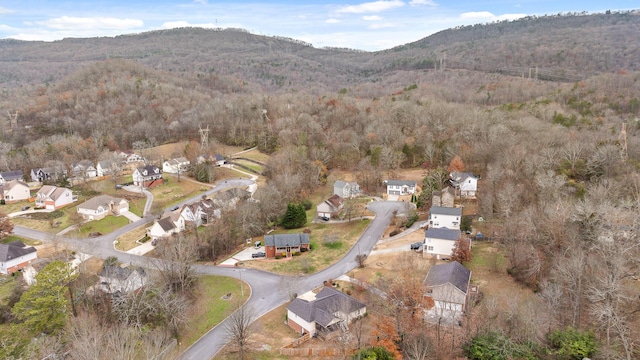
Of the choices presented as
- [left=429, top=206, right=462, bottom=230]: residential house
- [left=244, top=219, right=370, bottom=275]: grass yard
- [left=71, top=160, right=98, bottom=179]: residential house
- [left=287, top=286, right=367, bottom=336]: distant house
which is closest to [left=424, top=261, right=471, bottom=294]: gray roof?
[left=287, top=286, right=367, bottom=336]: distant house

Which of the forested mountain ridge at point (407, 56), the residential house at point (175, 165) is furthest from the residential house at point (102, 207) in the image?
the forested mountain ridge at point (407, 56)

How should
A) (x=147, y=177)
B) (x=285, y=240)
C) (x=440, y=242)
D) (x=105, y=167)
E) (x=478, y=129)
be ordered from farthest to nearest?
(x=105, y=167)
(x=147, y=177)
(x=478, y=129)
(x=285, y=240)
(x=440, y=242)

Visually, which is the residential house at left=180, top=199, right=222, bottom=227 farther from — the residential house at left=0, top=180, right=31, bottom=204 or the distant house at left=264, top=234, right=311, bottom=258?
the residential house at left=0, top=180, right=31, bottom=204

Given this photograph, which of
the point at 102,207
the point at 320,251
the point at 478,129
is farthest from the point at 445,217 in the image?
the point at 102,207

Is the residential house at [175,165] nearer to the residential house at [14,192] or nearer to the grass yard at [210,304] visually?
the residential house at [14,192]

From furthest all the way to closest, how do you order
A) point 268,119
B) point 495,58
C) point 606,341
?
point 495,58, point 268,119, point 606,341

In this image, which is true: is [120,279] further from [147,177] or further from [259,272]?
[147,177]

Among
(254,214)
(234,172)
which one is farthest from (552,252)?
(234,172)

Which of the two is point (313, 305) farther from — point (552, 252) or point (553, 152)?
point (553, 152)
